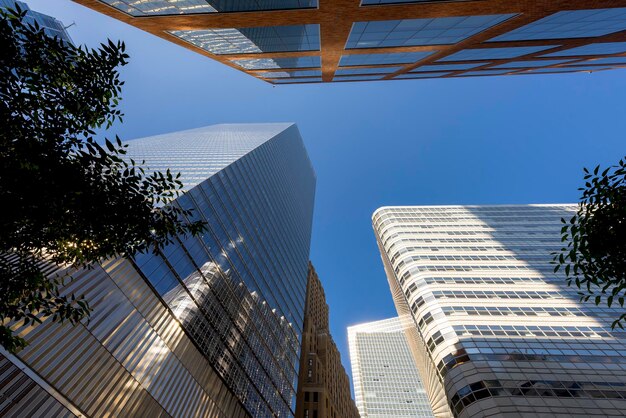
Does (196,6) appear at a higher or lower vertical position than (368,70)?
higher

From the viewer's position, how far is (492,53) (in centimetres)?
2302

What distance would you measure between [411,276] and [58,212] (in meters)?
46.6

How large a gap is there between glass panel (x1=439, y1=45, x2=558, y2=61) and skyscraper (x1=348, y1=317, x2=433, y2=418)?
80335 mm

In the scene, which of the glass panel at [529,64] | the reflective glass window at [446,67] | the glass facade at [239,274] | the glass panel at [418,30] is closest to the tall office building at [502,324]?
the glass facade at [239,274]

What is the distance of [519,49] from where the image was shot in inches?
846

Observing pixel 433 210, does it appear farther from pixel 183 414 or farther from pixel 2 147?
pixel 2 147

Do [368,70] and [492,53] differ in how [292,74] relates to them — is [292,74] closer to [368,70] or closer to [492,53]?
[368,70]

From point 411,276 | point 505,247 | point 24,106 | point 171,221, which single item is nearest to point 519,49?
point 171,221

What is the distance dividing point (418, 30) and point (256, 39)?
1188cm

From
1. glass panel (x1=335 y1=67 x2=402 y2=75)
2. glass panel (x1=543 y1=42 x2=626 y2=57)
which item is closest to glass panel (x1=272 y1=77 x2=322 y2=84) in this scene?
glass panel (x1=335 y1=67 x2=402 y2=75)

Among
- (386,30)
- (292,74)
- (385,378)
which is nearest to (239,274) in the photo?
(292,74)

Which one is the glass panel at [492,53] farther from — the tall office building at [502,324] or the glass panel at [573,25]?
Answer: the tall office building at [502,324]

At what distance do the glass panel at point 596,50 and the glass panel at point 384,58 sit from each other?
11.0m

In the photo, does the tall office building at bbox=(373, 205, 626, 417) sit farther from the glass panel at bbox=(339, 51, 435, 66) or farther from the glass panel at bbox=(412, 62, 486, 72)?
the glass panel at bbox=(339, 51, 435, 66)
